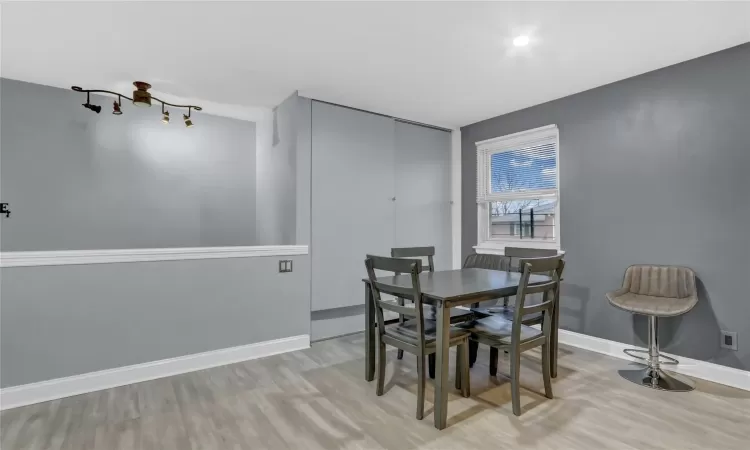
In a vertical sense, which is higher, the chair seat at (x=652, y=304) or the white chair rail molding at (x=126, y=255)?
the white chair rail molding at (x=126, y=255)

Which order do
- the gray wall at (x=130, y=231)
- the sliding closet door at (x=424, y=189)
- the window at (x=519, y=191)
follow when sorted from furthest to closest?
the sliding closet door at (x=424, y=189), the window at (x=519, y=191), the gray wall at (x=130, y=231)

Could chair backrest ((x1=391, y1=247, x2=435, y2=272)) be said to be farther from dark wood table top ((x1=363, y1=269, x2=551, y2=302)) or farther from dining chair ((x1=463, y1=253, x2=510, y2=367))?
dining chair ((x1=463, y1=253, x2=510, y2=367))

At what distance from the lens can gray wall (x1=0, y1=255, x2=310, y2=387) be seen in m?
2.36

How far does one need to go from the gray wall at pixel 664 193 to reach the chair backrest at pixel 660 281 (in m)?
0.10

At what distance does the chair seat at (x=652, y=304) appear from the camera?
2434 mm

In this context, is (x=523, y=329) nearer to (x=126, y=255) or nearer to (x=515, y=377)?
(x=515, y=377)

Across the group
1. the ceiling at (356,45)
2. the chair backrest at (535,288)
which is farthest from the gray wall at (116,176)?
the chair backrest at (535,288)

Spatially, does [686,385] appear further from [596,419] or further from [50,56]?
[50,56]

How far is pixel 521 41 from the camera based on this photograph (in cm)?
248

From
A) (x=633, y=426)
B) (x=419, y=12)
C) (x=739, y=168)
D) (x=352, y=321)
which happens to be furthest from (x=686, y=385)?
(x=419, y=12)

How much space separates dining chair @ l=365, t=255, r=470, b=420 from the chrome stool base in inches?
53.1

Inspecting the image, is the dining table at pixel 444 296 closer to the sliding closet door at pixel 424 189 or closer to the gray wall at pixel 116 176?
the sliding closet door at pixel 424 189

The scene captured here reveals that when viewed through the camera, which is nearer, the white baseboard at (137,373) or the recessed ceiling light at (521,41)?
the white baseboard at (137,373)

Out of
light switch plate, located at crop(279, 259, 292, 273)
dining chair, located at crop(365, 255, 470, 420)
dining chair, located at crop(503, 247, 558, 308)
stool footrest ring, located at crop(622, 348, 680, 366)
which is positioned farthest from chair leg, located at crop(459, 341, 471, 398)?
light switch plate, located at crop(279, 259, 292, 273)
